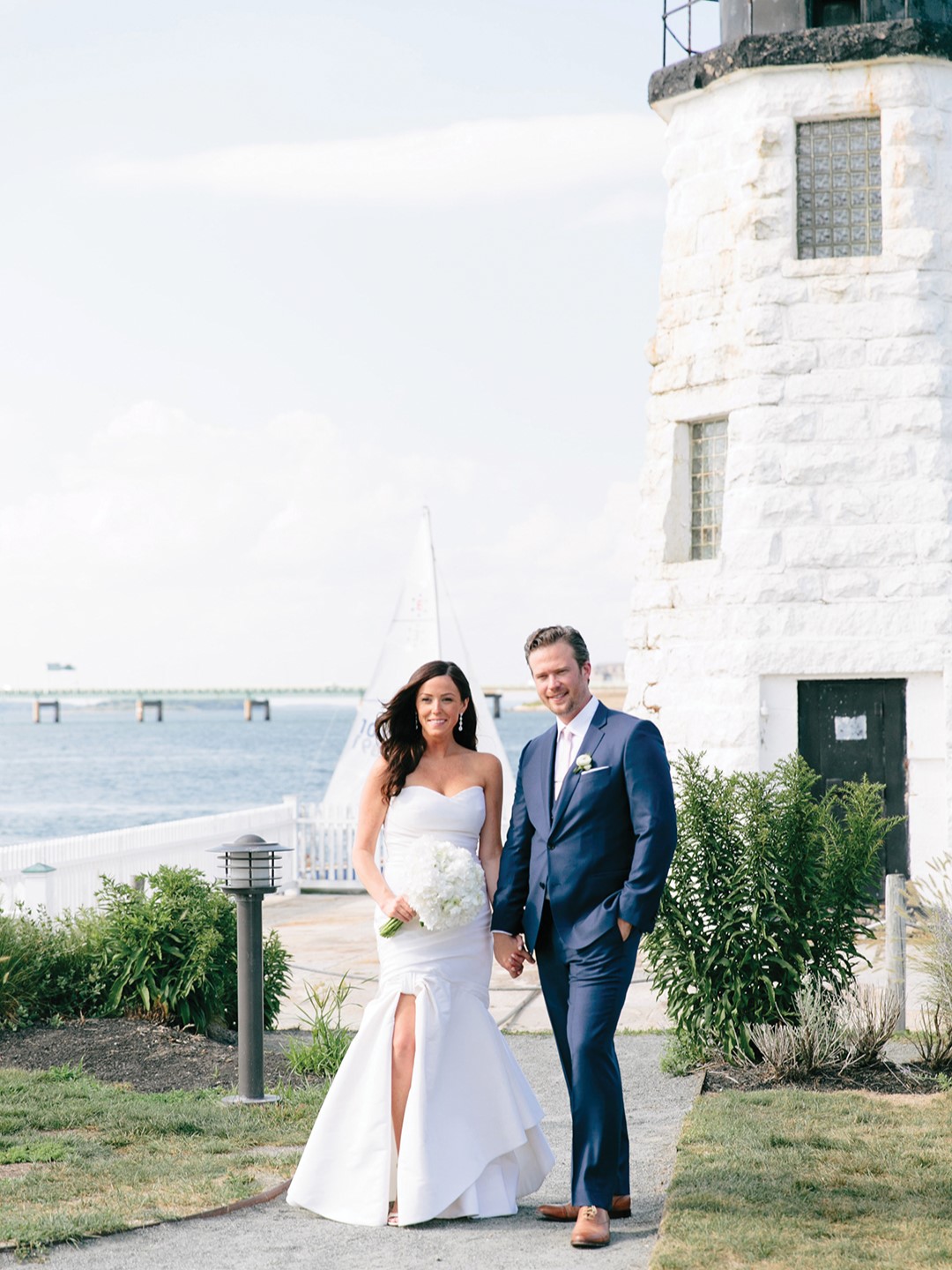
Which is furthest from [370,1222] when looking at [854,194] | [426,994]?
[854,194]

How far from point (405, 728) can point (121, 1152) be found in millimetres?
2272

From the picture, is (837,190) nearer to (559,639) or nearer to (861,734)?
(861,734)

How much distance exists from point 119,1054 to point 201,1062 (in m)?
0.46

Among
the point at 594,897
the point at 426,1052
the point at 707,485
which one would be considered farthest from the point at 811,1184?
the point at 707,485

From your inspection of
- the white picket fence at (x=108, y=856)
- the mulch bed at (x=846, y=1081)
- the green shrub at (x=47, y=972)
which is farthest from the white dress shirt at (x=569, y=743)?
the white picket fence at (x=108, y=856)

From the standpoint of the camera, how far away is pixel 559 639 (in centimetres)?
532

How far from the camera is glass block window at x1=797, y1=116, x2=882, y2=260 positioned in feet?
43.3

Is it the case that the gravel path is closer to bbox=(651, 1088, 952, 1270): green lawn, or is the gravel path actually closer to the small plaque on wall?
bbox=(651, 1088, 952, 1270): green lawn

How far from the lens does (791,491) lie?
42.9 ft

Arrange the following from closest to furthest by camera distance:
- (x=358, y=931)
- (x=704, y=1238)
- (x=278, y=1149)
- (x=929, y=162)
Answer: (x=704, y=1238)
(x=278, y=1149)
(x=929, y=162)
(x=358, y=931)

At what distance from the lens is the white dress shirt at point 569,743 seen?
5.33m

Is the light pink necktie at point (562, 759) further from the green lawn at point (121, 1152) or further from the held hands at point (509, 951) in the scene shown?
the green lawn at point (121, 1152)

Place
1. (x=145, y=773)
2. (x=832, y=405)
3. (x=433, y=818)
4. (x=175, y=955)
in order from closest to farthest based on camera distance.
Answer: (x=433, y=818) → (x=175, y=955) → (x=832, y=405) → (x=145, y=773)

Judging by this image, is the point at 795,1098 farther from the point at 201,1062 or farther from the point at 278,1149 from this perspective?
the point at 201,1062
